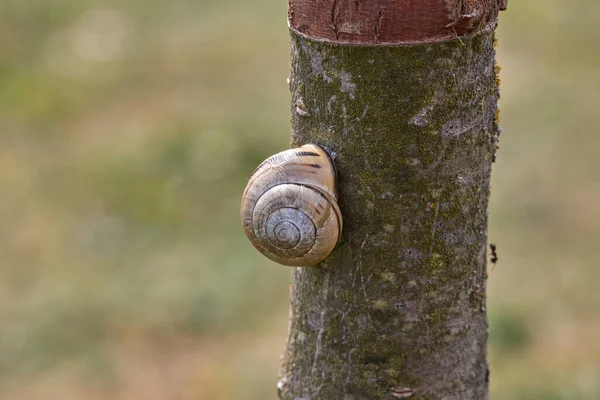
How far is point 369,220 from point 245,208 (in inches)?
10.6

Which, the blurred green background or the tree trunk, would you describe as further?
the blurred green background

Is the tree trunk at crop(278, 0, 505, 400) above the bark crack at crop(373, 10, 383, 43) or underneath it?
underneath

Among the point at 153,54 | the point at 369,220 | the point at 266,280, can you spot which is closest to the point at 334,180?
the point at 369,220

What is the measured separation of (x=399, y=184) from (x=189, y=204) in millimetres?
4801

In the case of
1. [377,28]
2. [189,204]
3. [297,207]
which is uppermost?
[189,204]

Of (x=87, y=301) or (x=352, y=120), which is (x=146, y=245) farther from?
(x=352, y=120)

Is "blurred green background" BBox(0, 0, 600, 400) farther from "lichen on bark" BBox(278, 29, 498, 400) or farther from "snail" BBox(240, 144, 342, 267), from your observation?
"snail" BBox(240, 144, 342, 267)

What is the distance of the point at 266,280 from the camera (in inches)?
212

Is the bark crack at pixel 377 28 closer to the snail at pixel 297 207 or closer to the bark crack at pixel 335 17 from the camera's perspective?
the bark crack at pixel 335 17

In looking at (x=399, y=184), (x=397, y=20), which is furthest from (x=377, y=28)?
(x=399, y=184)

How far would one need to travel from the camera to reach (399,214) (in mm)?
1590

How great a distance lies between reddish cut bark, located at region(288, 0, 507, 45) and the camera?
148 centimetres

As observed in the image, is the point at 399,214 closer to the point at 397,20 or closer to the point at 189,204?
the point at 397,20

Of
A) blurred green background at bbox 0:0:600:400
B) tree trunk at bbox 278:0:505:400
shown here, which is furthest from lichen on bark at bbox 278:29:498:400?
blurred green background at bbox 0:0:600:400
